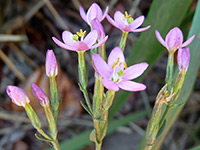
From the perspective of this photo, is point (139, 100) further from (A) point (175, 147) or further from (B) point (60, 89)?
(B) point (60, 89)

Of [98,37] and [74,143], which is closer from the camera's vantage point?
[98,37]

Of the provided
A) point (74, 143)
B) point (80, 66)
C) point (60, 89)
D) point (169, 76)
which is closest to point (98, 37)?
point (80, 66)

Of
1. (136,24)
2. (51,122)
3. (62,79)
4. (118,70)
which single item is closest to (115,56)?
(118,70)

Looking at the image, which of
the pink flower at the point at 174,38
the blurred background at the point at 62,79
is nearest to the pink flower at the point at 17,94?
the pink flower at the point at 174,38

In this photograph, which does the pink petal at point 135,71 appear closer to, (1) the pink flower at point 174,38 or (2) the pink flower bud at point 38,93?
(1) the pink flower at point 174,38

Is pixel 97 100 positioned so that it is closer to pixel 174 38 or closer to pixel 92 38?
pixel 92 38

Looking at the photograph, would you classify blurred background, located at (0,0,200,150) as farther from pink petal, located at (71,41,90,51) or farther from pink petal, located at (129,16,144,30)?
pink petal, located at (71,41,90,51)
